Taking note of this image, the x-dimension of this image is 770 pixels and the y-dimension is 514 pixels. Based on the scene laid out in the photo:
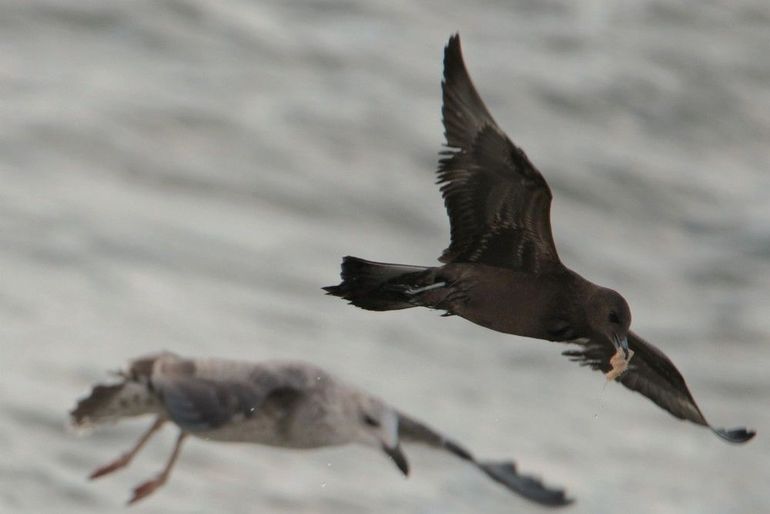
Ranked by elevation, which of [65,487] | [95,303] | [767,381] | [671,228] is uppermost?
[671,228]

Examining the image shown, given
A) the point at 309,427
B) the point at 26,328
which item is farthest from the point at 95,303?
the point at 309,427

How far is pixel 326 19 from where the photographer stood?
53.3 feet

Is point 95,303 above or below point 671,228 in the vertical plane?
below

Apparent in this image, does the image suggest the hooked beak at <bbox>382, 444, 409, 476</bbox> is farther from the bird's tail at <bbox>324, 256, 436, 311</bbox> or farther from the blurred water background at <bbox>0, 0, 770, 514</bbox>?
the blurred water background at <bbox>0, 0, 770, 514</bbox>

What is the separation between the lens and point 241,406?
7.33 metres

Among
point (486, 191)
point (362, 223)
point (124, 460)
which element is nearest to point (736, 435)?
point (486, 191)

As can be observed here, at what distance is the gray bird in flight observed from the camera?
7242 millimetres

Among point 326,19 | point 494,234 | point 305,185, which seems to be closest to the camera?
point 494,234

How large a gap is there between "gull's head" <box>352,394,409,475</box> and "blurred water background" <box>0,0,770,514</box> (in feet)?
9.02

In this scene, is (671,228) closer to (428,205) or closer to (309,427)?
(428,205)

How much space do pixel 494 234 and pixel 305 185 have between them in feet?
30.4

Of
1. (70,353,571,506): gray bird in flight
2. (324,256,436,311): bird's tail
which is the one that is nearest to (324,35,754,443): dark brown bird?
(324,256,436,311): bird's tail

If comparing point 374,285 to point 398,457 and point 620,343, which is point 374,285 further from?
point 398,457

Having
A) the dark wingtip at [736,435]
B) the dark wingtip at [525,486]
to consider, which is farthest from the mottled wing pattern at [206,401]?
the dark wingtip at [736,435]
